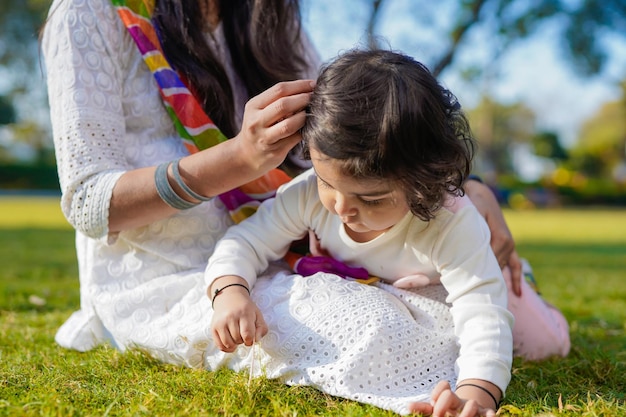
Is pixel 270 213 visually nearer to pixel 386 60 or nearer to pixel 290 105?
pixel 290 105

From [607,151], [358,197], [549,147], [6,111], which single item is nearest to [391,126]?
[358,197]

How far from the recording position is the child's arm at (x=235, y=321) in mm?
1734

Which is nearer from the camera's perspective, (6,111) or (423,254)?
(423,254)

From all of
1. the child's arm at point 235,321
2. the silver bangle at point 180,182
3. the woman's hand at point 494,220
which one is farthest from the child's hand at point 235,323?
the woman's hand at point 494,220

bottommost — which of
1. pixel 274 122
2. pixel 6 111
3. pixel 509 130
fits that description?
pixel 509 130


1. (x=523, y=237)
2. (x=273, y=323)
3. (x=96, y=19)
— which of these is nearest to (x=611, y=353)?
(x=273, y=323)

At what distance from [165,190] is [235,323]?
445 mm

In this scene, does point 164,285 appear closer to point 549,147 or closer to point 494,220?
point 494,220

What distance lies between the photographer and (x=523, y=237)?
33.9ft

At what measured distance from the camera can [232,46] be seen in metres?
2.40

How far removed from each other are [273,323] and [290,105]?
0.61 metres

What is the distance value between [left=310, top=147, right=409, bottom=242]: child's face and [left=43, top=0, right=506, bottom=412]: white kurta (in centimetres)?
24

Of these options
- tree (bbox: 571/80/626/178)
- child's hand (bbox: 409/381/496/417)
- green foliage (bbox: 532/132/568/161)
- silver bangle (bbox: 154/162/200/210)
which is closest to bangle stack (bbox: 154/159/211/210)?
silver bangle (bbox: 154/162/200/210)

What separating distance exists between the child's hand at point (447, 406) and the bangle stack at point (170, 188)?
85 cm
